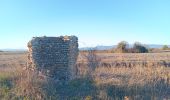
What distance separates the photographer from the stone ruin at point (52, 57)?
19766 mm

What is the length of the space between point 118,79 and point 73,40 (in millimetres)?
3079

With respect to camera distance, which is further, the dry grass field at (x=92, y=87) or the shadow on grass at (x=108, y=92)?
the dry grass field at (x=92, y=87)

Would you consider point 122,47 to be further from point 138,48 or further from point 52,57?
point 52,57

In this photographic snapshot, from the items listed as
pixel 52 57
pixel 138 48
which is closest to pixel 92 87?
pixel 52 57

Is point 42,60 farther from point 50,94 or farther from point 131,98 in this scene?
point 131,98

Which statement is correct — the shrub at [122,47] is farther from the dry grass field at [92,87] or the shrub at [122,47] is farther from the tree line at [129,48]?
the dry grass field at [92,87]

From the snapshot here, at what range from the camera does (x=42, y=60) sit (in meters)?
19.8

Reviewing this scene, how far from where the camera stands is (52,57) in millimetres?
19922

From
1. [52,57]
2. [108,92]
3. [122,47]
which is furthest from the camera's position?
[122,47]

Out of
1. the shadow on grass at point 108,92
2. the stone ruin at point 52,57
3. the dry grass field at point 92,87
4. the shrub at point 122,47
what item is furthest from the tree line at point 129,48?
the shadow on grass at point 108,92

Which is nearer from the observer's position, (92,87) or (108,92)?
(108,92)

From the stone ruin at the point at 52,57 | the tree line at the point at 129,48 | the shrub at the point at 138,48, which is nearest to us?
the stone ruin at the point at 52,57

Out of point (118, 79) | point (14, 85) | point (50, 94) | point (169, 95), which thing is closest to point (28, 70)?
point (14, 85)

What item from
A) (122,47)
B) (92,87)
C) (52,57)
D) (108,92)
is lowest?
(108,92)
